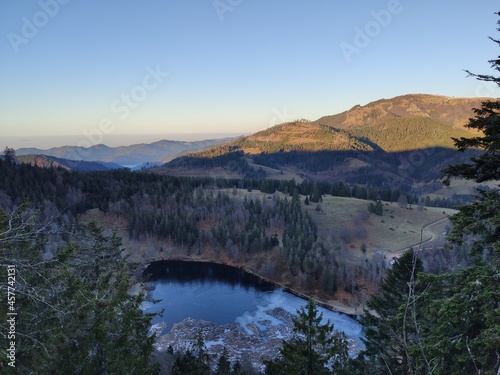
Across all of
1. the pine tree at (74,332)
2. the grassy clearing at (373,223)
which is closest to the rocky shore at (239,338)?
the pine tree at (74,332)

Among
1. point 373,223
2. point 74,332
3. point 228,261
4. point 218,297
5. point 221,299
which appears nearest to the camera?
point 74,332

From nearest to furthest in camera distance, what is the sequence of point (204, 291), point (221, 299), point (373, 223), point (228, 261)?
1. point (221, 299)
2. point (204, 291)
3. point (228, 261)
4. point (373, 223)

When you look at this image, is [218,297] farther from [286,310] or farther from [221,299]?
[286,310]

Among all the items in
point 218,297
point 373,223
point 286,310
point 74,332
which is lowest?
point 218,297

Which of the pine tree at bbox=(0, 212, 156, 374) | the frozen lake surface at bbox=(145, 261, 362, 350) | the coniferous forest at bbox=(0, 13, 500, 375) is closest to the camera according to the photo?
the coniferous forest at bbox=(0, 13, 500, 375)

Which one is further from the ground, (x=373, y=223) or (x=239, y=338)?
(x=373, y=223)

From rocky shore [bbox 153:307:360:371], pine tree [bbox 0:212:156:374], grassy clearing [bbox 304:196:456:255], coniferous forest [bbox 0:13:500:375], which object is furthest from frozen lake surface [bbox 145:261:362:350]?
pine tree [bbox 0:212:156:374]

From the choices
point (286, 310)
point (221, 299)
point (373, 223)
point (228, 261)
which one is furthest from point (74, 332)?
point (373, 223)

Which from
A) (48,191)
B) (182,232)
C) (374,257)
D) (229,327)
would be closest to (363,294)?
(374,257)

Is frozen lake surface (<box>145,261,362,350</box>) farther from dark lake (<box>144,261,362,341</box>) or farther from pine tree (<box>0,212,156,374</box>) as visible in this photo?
pine tree (<box>0,212,156,374</box>)

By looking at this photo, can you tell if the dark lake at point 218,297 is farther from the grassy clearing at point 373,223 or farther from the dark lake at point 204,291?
the grassy clearing at point 373,223
